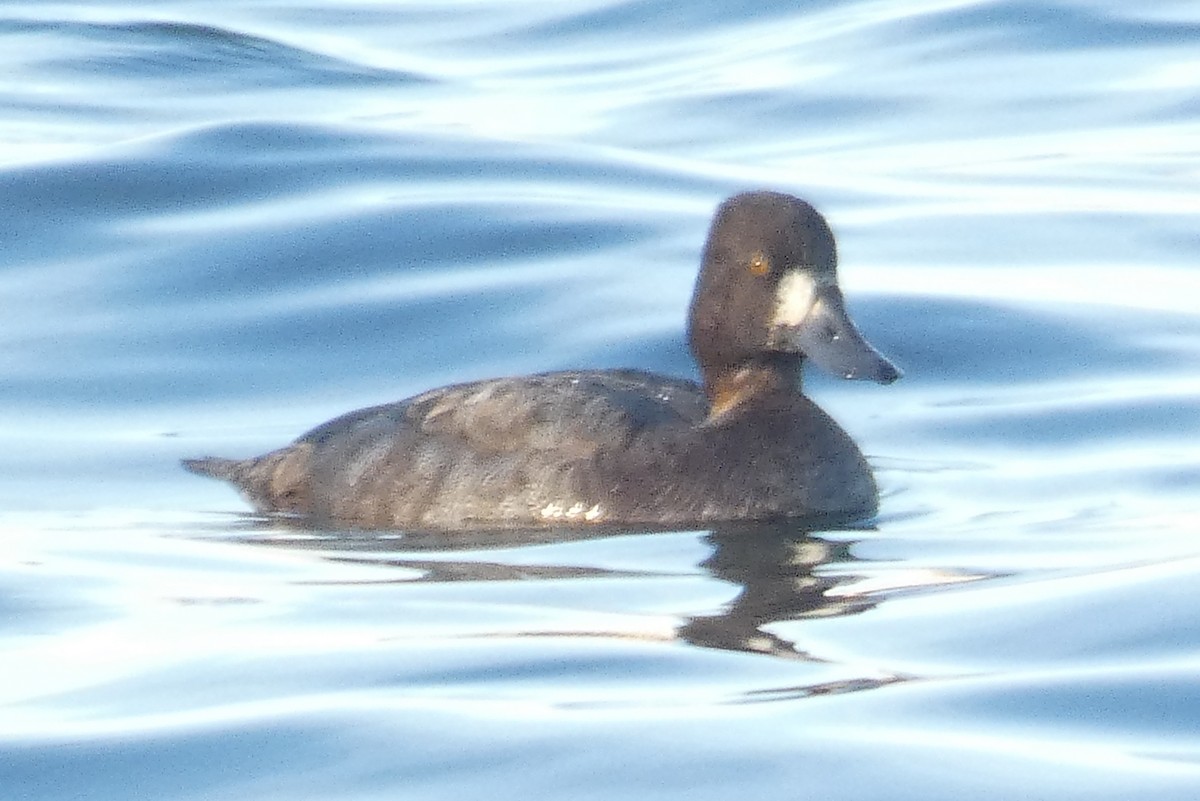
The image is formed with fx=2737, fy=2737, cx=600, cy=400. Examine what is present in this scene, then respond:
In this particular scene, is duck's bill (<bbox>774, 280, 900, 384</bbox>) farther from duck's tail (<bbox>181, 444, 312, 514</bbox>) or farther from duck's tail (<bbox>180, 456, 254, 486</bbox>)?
duck's tail (<bbox>180, 456, 254, 486</bbox>)

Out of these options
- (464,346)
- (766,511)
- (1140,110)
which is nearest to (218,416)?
(464,346)

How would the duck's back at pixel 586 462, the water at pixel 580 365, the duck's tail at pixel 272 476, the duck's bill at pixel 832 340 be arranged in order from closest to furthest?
the water at pixel 580 365
the duck's back at pixel 586 462
the duck's bill at pixel 832 340
the duck's tail at pixel 272 476

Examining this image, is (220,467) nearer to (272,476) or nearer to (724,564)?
(272,476)

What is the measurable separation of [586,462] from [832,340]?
855mm

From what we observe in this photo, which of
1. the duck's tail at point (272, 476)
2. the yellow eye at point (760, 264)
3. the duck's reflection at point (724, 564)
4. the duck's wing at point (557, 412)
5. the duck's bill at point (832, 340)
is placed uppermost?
the yellow eye at point (760, 264)

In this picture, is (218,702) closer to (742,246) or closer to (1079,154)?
(742,246)

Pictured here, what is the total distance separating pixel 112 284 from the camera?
40.5ft

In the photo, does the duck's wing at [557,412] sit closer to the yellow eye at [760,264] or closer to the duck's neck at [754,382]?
the duck's neck at [754,382]

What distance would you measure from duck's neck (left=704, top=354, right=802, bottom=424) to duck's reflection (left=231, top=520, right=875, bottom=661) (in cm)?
53

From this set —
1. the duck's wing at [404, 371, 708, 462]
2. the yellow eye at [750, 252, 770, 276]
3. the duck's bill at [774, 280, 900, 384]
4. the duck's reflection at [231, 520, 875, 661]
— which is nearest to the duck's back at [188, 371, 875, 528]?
the duck's wing at [404, 371, 708, 462]

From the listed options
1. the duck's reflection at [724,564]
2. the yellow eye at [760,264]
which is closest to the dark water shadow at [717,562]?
the duck's reflection at [724,564]

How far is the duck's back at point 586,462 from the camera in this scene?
26.4 ft

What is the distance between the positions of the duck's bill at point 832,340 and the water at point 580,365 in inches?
17.8

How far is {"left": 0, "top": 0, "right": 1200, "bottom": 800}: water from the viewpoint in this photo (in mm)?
5379
